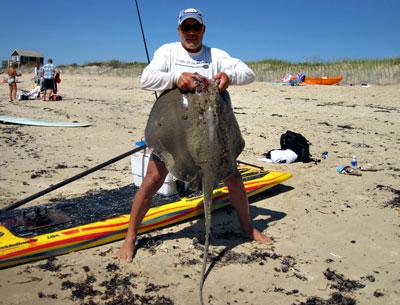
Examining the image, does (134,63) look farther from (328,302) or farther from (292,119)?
(328,302)

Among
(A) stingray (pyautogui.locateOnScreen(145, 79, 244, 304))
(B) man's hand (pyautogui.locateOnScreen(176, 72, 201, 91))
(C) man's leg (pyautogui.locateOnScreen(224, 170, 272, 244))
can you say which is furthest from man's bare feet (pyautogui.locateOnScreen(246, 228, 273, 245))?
(B) man's hand (pyautogui.locateOnScreen(176, 72, 201, 91))

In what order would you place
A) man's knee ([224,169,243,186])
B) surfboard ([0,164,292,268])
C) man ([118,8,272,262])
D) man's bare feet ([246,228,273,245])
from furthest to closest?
man's bare feet ([246,228,273,245]) < man's knee ([224,169,243,186]) < surfboard ([0,164,292,268]) < man ([118,8,272,262])

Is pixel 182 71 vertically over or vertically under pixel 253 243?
over

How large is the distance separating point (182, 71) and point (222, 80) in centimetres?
37

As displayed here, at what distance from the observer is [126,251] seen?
11.6 feet

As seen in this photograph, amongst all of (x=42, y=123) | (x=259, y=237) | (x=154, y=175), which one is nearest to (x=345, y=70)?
(x=42, y=123)

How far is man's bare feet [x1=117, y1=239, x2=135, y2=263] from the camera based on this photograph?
3517 mm

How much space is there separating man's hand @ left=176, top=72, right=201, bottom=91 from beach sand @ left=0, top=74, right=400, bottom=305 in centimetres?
156

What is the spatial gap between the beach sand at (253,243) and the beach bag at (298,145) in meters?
0.22

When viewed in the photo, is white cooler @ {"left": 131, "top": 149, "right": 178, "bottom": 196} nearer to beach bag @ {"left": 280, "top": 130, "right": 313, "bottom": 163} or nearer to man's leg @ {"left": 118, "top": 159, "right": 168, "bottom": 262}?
man's leg @ {"left": 118, "top": 159, "right": 168, "bottom": 262}

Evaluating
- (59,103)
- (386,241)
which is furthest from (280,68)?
(386,241)

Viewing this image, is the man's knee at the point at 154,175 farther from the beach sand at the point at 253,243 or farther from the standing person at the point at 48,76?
the standing person at the point at 48,76

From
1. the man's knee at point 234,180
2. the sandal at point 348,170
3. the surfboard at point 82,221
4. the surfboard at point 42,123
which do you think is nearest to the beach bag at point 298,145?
the sandal at point 348,170

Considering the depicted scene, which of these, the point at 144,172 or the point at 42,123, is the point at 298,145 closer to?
the point at 144,172
